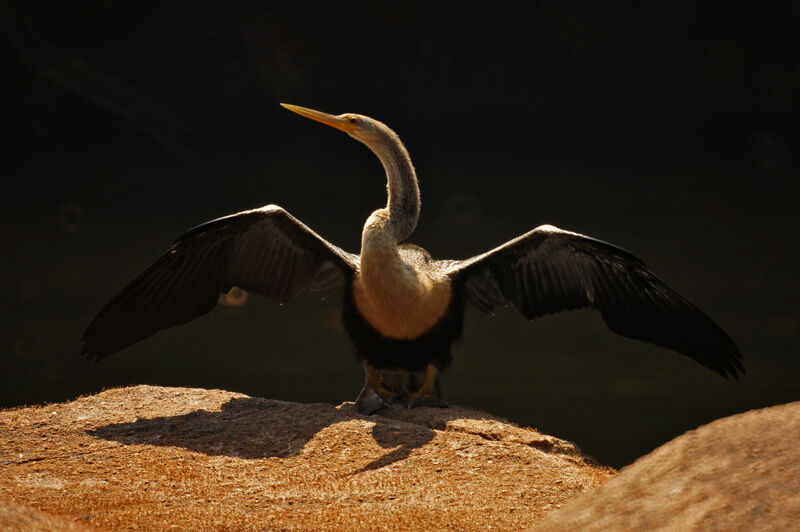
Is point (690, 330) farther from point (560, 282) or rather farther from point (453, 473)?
point (453, 473)

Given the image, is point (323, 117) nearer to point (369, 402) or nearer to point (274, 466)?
point (369, 402)

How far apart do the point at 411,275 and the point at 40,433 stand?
2828 millimetres

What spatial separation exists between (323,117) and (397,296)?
61.1 inches

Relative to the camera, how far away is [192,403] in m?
5.82

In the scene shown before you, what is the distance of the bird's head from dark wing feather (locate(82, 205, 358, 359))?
2.52ft

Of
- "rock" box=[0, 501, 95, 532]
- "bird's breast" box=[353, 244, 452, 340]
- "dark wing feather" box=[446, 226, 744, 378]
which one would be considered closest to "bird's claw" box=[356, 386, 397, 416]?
"bird's breast" box=[353, 244, 452, 340]

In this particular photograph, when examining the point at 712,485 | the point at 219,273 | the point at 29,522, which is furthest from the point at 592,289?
the point at 29,522

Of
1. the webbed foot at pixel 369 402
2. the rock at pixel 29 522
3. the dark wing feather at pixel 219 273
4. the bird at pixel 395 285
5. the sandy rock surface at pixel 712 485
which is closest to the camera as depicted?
the sandy rock surface at pixel 712 485

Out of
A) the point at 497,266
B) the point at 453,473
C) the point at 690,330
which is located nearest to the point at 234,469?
the point at 453,473

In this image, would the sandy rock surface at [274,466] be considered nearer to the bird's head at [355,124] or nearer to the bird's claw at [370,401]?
the bird's claw at [370,401]

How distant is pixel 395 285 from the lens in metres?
5.00

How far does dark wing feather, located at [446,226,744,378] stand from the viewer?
509 cm

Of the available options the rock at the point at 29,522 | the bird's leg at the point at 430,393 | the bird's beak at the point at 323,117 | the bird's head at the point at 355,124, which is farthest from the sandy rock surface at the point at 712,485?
the bird's beak at the point at 323,117

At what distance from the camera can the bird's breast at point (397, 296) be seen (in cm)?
500
